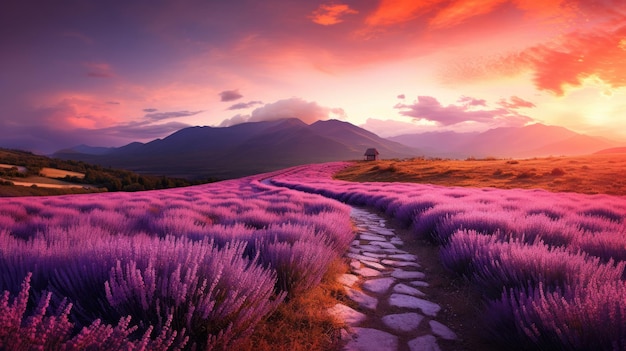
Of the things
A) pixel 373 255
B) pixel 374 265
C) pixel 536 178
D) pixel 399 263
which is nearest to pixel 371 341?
pixel 374 265

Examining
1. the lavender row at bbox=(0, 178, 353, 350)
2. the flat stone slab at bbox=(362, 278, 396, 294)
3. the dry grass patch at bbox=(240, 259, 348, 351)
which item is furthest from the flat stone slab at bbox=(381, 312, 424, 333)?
the lavender row at bbox=(0, 178, 353, 350)

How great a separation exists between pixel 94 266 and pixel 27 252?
100 cm

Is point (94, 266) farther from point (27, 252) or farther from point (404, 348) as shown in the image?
point (404, 348)

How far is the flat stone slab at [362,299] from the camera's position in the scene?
350 cm

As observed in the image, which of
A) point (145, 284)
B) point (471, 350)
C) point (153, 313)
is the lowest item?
point (471, 350)

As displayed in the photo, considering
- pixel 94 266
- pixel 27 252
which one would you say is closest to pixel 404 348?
pixel 94 266

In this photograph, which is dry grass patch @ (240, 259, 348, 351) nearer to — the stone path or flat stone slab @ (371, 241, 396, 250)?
the stone path

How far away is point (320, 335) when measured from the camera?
104 inches

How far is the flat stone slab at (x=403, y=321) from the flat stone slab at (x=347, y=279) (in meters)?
0.91

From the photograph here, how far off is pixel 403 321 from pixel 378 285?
39.6 inches

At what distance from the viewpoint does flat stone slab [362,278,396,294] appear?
3.97 metres

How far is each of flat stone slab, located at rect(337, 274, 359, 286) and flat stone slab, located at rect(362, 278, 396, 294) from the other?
16 cm

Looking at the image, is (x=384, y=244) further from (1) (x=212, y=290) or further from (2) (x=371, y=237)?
(1) (x=212, y=290)

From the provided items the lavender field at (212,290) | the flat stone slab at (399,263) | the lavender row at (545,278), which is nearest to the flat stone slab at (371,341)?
the lavender field at (212,290)
